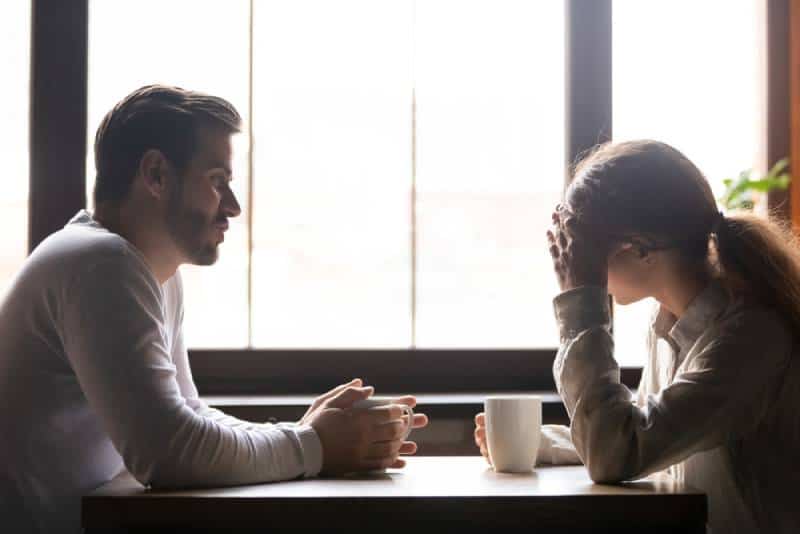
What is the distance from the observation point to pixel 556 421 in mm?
2375

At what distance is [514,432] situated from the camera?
1498 millimetres

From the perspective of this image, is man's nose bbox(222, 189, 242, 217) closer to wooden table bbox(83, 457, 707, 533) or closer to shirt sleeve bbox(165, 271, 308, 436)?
shirt sleeve bbox(165, 271, 308, 436)

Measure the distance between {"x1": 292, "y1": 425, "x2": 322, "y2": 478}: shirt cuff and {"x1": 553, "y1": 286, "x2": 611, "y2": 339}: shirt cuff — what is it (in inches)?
16.1

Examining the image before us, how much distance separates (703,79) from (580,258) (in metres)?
1.47

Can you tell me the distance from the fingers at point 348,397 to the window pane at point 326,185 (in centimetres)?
110

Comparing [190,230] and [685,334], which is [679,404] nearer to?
[685,334]

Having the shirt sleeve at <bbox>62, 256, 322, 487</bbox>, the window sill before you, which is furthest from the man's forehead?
the window sill

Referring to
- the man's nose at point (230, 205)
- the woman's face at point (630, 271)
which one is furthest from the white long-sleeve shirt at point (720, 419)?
the man's nose at point (230, 205)

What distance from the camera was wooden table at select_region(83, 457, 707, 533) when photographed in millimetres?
1201

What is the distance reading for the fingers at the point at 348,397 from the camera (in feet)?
4.91

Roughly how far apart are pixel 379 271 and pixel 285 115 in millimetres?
482

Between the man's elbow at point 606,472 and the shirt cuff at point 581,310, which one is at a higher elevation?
the shirt cuff at point 581,310

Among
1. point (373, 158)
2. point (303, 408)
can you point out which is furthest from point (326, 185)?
point (303, 408)

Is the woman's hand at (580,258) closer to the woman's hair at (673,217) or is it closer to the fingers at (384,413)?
the woman's hair at (673,217)
